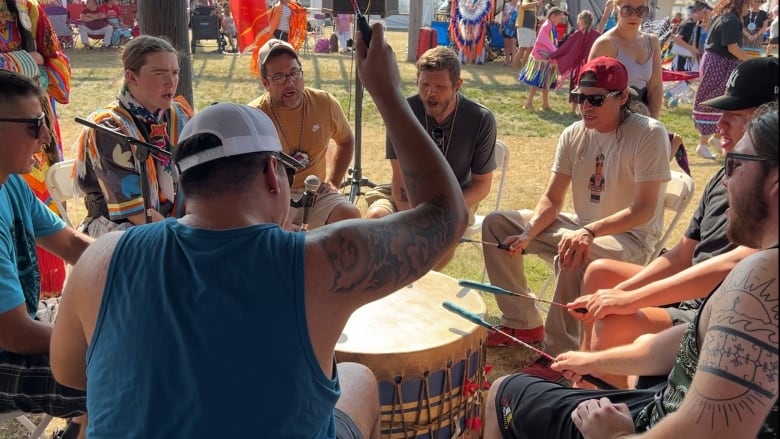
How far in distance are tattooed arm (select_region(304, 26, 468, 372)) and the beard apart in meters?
0.57

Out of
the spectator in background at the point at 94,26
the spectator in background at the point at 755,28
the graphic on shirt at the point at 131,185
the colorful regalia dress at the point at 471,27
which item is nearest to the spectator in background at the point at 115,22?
the spectator in background at the point at 94,26

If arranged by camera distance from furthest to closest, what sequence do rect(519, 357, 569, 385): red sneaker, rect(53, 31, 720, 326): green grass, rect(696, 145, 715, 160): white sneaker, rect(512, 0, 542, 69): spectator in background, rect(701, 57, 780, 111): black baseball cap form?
rect(512, 0, 542, 69): spectator in background
rect(696, 145, 715, 160): white sneaker
rect(53, 31, 720, 326): green grass
rect(519, 357, 569, 385): red sneaker
rect(701, 57, 780, 111): black baseball cap

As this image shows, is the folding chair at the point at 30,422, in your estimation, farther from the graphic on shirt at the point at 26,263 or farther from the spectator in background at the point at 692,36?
the spectator in background at the point at 692,36

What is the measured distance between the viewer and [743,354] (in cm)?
136

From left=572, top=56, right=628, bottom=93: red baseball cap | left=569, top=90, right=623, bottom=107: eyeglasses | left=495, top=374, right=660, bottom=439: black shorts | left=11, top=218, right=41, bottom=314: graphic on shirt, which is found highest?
left=572, top=56, right=628, bottom=93: red baseball cap

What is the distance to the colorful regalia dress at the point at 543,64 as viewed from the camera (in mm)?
11258

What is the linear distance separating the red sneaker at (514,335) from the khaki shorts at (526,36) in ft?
40.6

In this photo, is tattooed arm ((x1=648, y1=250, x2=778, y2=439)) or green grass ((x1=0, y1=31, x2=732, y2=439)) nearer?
tattooed arm ((x1=648, y1=250, x2=778, y2=439))

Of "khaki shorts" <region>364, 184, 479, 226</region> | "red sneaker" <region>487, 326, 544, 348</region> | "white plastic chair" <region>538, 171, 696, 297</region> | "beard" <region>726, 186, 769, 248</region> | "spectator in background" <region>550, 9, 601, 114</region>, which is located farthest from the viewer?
"spectator in background" <region>550, 9, 601, 114</region>

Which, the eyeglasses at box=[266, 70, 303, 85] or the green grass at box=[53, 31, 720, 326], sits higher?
the eyeglasses at box=[266, 70, 303, 85]

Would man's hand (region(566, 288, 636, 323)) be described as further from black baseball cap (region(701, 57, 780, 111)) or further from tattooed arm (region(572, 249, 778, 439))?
tattooed arm (region(572, 249, 778, 439))

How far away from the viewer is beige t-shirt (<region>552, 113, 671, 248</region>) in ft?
10.9

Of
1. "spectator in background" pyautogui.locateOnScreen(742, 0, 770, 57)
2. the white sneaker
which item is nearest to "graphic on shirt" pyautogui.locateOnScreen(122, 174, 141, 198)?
the white sneaker

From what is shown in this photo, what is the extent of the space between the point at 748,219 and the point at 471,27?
15.8m
